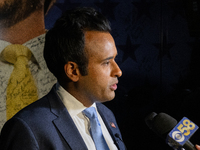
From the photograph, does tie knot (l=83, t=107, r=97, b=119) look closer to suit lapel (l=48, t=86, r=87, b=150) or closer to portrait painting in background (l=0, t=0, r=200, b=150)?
suit lapel (l=48, t=86, r=87, b=150)

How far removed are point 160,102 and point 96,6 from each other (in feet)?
4.24

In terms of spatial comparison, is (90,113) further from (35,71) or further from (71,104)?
(35,71)

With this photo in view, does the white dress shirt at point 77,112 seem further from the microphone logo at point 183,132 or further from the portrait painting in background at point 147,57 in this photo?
the portrait painting in background at point 147,57

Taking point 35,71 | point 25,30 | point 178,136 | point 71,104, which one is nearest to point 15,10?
point 25,30

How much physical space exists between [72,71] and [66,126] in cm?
25

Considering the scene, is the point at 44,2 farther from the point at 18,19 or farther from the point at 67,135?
the point at 67,135

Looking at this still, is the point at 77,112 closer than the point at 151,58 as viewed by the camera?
Yes

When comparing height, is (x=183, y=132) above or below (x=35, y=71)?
below

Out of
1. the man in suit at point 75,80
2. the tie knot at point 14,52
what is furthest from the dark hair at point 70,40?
the tie knot at point 14,52

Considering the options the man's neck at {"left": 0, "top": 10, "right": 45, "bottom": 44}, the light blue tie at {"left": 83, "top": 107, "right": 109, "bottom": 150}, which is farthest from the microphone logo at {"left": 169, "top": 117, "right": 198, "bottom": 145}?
the man's neck at {"left": 0, "top": 10, "right": 45, "bottom": 44}

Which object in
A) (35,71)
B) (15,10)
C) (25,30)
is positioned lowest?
(35,71)

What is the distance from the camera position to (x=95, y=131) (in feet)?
3.05

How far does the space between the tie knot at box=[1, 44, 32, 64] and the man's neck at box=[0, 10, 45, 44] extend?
43mm

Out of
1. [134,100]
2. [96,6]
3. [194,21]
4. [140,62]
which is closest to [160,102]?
[134,100]
